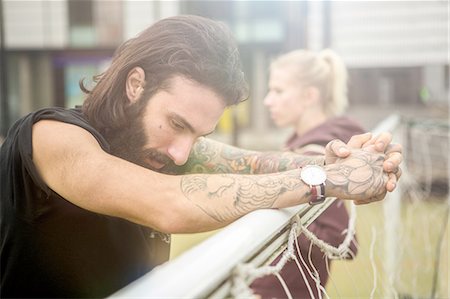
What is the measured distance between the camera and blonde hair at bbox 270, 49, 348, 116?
124 centimetres

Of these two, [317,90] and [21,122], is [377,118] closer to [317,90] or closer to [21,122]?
[317,90]

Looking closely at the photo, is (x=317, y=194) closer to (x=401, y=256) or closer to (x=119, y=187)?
(x=119, y=187)

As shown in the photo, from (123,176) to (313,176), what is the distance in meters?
0.21

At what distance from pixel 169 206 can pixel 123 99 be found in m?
0.12

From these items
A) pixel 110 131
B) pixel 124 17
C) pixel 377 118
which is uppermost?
pixel 124 17


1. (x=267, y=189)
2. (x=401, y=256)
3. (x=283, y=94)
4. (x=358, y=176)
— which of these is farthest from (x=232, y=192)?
(x=401, y=256)

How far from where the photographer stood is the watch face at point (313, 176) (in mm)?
679

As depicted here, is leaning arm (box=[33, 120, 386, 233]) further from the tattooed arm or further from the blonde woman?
the blonde woman

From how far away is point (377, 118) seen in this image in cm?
238

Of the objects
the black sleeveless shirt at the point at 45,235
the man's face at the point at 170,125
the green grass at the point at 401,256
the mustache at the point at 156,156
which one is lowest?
the green grass at the point at 401,256

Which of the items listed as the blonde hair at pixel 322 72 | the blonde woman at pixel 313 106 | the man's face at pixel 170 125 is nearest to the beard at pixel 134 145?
the man's face at pixel 170 125

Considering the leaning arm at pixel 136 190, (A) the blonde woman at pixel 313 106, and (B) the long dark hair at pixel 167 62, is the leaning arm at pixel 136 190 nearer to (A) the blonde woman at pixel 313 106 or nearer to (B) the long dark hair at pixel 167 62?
(B) the long dark hair at pixel 167 62

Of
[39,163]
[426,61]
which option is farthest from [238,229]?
[426,61]

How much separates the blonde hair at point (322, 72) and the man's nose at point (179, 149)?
0.58 m
